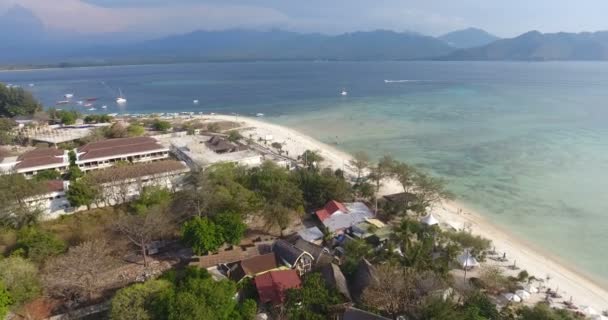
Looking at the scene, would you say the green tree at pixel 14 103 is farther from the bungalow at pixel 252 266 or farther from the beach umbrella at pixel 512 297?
the beach umbrella at pixel 512 297

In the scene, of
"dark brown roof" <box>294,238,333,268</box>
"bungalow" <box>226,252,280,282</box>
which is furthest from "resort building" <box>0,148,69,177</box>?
"dark brown roof" <box>294,238,333,268</box>

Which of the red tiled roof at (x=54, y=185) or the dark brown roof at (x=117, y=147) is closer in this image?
the red tiled roof at (x=54, y=185)

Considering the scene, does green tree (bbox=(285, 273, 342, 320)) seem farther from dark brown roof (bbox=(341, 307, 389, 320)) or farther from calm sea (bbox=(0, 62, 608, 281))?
calm sea (bbox=(0, 62, 608, 281))

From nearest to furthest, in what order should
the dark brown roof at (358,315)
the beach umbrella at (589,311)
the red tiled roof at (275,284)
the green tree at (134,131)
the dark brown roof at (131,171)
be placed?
1. the dark brown roof at (358,315)
2. the red tiled roof at (275,284)
3. the beach umbrella at (589,311)
4. the dark brown roof at (131,171)
5. the green tree at (134,131)

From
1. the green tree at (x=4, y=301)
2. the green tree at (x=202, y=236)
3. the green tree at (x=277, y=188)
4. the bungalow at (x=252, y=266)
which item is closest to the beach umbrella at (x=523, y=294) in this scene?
the bungalow at (x=252, y=266)

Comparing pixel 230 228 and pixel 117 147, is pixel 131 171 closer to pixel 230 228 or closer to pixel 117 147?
pixel 117 147

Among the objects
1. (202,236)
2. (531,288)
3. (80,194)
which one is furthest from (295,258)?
(80,194)

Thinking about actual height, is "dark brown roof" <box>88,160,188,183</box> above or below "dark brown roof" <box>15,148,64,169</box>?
above
